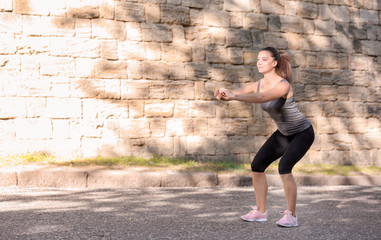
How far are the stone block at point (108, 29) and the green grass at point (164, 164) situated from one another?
2248 mm

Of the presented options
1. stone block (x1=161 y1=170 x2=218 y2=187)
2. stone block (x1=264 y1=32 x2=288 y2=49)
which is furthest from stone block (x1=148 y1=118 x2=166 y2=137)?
stone block (x1=264 y1=32 x2=288 y2=49)

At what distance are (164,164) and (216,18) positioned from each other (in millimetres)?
3197

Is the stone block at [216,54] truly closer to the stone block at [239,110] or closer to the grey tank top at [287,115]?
the stone block at [239,110]

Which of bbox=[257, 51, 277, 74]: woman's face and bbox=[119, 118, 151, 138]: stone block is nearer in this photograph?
bbox=[257, 51, 277, 74]: woman's face

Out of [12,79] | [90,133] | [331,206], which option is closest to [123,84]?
[90,133]

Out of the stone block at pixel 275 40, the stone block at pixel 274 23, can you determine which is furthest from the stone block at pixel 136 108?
the stone block at pixel 274 23

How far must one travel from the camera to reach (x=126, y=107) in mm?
9078

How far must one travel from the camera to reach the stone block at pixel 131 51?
914cm

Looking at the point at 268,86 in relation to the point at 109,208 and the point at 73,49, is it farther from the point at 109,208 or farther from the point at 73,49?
the point at 73,49

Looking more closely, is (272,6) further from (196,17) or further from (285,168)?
(285,168)

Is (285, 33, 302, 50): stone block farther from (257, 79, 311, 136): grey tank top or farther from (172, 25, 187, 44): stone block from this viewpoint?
(257, 79, 311, 136): grey tank top

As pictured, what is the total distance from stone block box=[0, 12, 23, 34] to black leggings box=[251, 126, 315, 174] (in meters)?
5.60

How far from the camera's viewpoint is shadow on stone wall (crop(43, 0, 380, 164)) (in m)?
9.12

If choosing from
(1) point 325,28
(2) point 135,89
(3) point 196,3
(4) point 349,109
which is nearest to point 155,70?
(2) point 135,89
